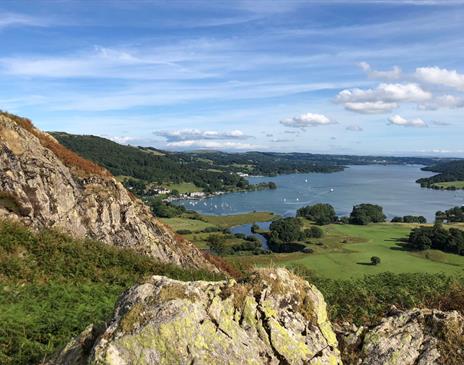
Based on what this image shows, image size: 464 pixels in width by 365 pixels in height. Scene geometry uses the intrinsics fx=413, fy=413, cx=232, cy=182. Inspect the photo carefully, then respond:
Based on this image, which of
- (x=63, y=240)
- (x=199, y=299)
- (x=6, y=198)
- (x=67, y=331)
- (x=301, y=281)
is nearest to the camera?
(x=199, y=299)

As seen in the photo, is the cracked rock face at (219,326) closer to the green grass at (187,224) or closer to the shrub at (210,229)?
the shrub at (210,229)

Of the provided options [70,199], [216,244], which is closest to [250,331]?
[70,199]

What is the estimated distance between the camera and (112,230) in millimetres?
23453

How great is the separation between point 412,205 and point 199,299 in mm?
202689

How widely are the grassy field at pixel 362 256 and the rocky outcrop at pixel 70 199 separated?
20.7 m

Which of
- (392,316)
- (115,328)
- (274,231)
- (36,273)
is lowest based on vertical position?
(274,231)

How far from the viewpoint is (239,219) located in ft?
518

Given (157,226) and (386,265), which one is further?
(386,265)

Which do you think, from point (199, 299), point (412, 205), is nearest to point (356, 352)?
point (199, 299)

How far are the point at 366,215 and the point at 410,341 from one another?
462 ft

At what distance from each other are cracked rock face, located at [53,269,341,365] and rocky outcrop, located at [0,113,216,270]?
15.9 m

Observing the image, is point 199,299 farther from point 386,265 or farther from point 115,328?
point 386,265

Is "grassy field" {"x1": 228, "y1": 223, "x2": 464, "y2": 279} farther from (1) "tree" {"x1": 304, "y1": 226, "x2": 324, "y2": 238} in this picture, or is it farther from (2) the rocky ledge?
(2) the rocky ledge

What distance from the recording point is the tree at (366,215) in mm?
138375
